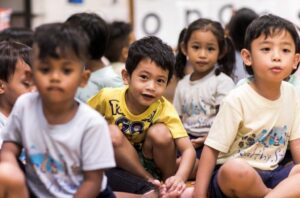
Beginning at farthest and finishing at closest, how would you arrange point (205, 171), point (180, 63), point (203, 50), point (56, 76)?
point (180, 63), point (203, 50), point (205, 171), point (56, 76)

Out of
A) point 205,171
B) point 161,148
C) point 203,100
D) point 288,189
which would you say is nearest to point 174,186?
point 205,171

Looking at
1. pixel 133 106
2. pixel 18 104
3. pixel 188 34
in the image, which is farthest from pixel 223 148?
pixel 188 34

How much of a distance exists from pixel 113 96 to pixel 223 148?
420mm

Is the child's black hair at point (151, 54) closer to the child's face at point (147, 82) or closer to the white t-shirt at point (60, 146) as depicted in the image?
the child's face at point (147, 82)

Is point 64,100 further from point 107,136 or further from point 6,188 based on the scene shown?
point 6,188

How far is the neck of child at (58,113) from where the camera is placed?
5.04 ft

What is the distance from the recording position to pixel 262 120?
1916mm

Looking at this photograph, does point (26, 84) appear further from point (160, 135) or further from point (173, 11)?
point (173, 11)

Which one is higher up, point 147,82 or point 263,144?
point 147,82

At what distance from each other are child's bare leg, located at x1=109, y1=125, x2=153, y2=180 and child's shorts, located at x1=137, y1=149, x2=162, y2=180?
52 mm

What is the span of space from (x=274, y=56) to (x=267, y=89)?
4.3 inches

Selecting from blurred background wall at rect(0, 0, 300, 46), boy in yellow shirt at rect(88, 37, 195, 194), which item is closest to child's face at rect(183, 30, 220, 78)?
boy in yellow shirt at rect(88, 37, 195, 194)

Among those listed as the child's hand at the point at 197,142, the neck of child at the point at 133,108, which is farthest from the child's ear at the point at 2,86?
the child's hand at the point at 197,142

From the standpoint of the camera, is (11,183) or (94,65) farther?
(94,65)
